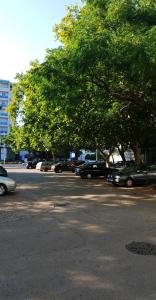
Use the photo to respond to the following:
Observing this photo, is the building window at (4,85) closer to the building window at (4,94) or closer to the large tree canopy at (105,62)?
the building window at (4,94)

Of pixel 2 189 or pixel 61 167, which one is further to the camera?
pixel 61 167

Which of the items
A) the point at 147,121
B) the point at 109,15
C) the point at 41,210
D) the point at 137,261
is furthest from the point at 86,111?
the point at 137,261

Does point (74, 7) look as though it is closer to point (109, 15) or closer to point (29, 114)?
point (109, 15)

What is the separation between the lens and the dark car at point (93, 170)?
1344 inches

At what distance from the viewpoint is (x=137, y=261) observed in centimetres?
720

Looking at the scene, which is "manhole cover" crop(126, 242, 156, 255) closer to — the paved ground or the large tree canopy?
the paved ground

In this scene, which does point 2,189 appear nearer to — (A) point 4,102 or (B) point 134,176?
(B) point 134,176

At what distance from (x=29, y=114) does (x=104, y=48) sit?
1791cm

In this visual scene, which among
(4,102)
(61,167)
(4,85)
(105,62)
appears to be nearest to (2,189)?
(105,62)

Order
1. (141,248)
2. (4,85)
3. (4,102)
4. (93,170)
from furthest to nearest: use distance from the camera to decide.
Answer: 1. (4,85)
2. (4,102)
3. (93,170)
4. (141,248)

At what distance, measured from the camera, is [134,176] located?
24875 millimetres

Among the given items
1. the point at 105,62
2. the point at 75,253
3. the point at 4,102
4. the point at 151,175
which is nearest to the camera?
the point at 75,253

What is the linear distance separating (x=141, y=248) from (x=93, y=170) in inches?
1030

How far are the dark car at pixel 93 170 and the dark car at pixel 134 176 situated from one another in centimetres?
881
